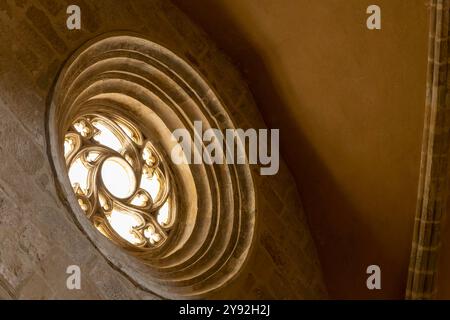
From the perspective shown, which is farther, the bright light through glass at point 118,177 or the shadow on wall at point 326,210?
the shadow on wall at point 326,210

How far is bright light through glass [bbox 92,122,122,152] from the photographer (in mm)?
7918

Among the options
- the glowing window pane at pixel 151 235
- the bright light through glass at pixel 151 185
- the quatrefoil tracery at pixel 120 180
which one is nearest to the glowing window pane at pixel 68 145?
the quatrefoil tracery at pixel 120 180

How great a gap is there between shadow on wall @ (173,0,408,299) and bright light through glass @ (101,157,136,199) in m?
1.40

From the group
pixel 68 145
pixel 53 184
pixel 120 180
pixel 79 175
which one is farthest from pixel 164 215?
pixel 53 184

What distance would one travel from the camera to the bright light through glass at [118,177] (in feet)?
25.5

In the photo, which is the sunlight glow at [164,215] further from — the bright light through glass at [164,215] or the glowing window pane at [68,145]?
the glowing window pane at [68,145]

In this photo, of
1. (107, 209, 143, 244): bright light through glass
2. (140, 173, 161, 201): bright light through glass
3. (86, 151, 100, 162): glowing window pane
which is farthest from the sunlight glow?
(86, 151, 100, 162): glowing window pane

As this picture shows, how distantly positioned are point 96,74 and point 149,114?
75cm

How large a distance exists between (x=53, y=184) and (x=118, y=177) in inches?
53.4

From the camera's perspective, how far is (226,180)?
8.33 meters

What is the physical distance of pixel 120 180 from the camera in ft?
25.8

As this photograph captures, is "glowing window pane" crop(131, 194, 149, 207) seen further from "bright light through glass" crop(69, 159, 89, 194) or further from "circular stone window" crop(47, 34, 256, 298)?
"bright light through glass" crop(69, 159, 89, 194)
